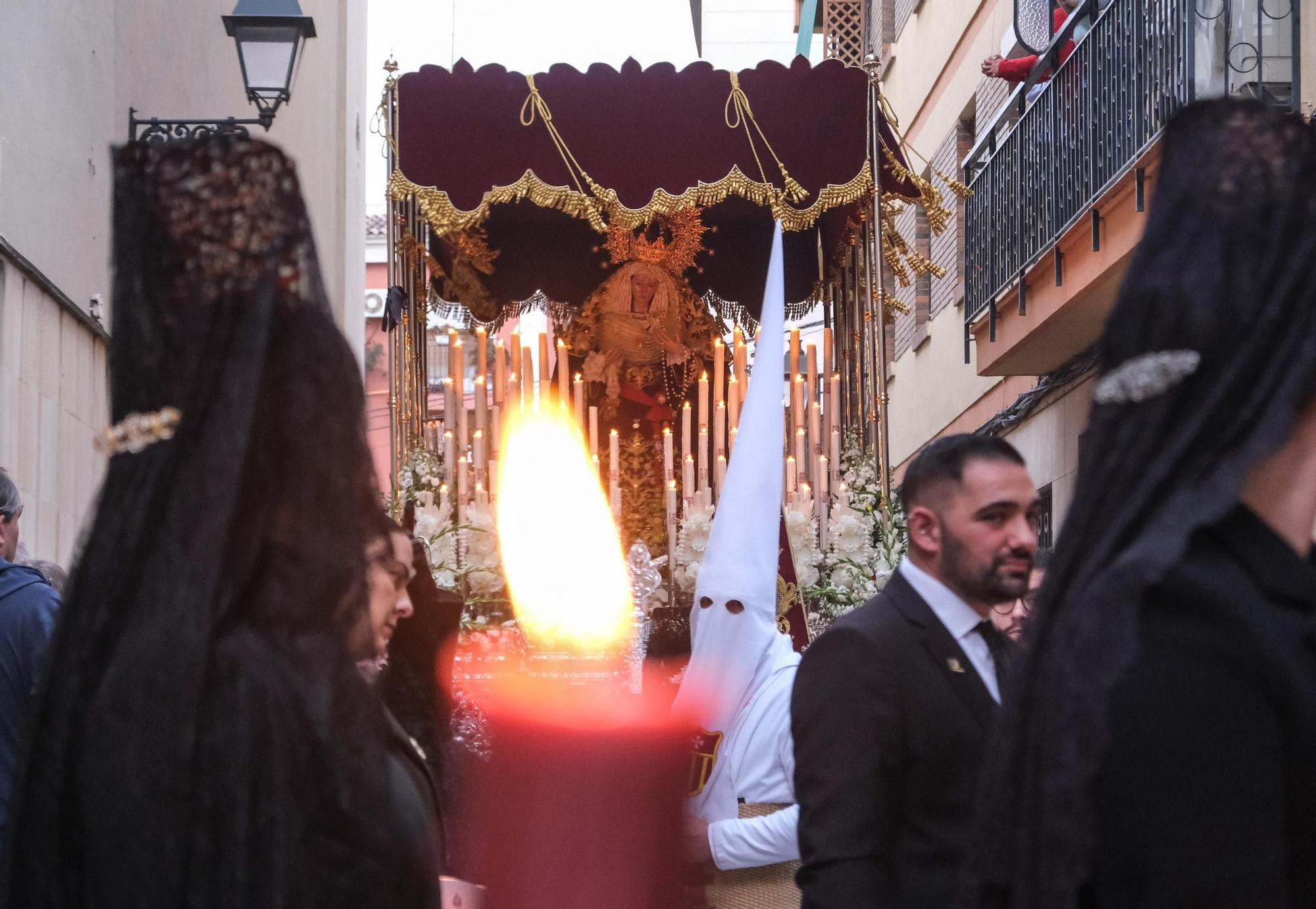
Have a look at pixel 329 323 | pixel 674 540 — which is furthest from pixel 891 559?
pixel 329 323

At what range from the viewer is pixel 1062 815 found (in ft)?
5.98

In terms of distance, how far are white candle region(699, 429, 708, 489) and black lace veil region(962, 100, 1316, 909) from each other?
20.9 ft

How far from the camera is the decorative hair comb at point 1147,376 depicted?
73.5 inches

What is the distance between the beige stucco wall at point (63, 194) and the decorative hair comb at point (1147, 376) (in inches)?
189

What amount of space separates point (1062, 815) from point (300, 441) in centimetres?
97

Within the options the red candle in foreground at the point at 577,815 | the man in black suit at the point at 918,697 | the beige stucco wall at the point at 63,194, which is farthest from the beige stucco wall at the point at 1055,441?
the man in black suit at the point at 918,697

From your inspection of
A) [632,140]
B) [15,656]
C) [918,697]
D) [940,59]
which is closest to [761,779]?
[918,697]

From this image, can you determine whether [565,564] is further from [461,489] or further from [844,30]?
[844,30]

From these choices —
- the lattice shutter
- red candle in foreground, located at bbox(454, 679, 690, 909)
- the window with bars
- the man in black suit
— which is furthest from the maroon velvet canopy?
the lattice shutter

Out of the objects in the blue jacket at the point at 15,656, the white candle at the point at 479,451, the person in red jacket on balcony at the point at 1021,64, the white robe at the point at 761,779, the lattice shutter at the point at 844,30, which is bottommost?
the white robe at the point at 761,779

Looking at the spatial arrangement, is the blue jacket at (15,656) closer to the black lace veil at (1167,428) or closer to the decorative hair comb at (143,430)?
the decorative hair comb at (143,430)

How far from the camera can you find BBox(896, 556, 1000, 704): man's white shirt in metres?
3.16

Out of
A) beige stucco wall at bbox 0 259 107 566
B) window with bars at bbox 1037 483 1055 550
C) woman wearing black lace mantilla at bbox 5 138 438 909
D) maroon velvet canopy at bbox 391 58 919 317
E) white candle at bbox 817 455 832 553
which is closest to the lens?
woman wearing black lace mantilla at bbox 5 138 438 909

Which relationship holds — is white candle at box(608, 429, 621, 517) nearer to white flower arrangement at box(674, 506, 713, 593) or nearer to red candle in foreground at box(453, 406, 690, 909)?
white flower arrangement at box(674, 506, 713, 593)
